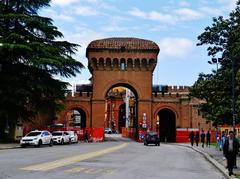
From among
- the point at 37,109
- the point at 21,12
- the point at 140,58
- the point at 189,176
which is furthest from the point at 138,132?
the point at 189,176

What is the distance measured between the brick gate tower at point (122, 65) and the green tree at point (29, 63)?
19.1 m

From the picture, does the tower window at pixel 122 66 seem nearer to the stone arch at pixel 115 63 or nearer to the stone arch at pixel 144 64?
the stone arch at pixel 115 63

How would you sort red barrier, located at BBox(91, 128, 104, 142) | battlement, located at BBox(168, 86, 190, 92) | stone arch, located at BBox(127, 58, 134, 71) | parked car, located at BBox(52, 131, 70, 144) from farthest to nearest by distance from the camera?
battlement, located at BBox(168, 86, 190, 92) → stone arch, located at BBox(127, 58, 134, 71) → red barrier, located at BBox(91, 128, 104, 142) → parked car, located at BBox(52, 131, 70, 144)

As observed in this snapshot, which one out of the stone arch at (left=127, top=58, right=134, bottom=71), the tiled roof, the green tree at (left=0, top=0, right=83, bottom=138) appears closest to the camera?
the green tree at (left=0, top=0, right=83, bottom=138)

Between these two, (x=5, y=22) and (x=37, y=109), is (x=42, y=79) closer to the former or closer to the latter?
(x=37, y=109)

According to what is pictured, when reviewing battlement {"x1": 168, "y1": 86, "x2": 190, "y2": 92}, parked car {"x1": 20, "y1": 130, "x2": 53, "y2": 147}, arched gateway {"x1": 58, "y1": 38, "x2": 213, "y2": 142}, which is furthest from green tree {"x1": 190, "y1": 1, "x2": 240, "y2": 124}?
battlement {"x1": 168, "y1": 86, "x2": 190, "y2": 92}

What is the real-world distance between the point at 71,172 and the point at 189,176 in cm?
419

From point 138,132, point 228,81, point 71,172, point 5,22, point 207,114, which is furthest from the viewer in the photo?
point 138,132

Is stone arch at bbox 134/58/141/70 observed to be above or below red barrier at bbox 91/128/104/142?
above

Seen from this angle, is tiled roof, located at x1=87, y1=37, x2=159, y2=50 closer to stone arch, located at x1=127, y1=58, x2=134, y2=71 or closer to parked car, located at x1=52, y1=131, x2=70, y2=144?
stone arch, located at x1=127, y1=58, x2=134, y2=71

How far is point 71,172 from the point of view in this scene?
52.6 feet

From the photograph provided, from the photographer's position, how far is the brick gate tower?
7112cm

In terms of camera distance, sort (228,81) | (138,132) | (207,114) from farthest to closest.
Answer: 1. (138,132)
2. (207,114)
3. (228,81)

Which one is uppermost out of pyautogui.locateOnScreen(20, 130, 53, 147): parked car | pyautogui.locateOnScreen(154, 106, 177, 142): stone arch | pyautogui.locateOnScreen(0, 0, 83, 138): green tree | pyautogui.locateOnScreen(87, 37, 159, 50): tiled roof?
pyautogui.locateOnScreen(87, 37, 159, 50): tiled roof
